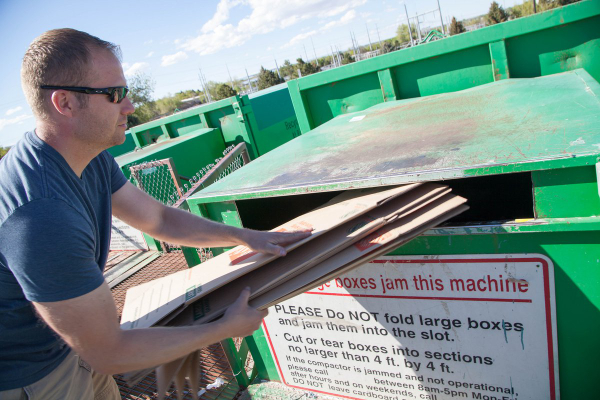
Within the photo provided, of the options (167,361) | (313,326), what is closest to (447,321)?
(313,326)

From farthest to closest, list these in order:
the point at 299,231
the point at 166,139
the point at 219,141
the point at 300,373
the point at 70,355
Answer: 1. the point at 166,139
2. the point at 219,141
3. the point at 300,373
4. the point at 70,355
5. the point at 299,231

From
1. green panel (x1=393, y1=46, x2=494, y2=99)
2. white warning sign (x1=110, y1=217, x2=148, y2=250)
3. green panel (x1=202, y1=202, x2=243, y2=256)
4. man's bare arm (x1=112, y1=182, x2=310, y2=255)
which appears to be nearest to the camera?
man's bare arm (x1=112, y1=182, x2=310, y2=255)

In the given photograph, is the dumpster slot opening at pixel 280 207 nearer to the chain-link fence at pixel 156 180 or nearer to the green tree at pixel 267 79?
the chain-link fence at pixel 156 180

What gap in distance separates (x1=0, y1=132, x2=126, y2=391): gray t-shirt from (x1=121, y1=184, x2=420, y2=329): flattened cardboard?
0.31 meters

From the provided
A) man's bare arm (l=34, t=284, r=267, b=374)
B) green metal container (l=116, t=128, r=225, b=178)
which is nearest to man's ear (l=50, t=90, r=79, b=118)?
man's bare arm (l=34, t=284, r=267, b=374)

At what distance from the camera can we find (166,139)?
24.6 ft

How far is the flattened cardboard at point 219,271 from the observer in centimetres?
145

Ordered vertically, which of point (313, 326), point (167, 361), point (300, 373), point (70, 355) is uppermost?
point (167, 361)

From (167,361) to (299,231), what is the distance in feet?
2.19

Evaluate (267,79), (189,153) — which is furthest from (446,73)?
(267,79)

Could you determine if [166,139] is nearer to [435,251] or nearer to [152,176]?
[152,176]

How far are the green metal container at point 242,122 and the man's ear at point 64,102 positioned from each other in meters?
5.02

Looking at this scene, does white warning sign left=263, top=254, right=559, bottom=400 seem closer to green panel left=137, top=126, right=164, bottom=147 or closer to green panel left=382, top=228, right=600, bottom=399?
green panel left=382, top=228, right=600, bottom=399

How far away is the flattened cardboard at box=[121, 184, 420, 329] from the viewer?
145 cm
